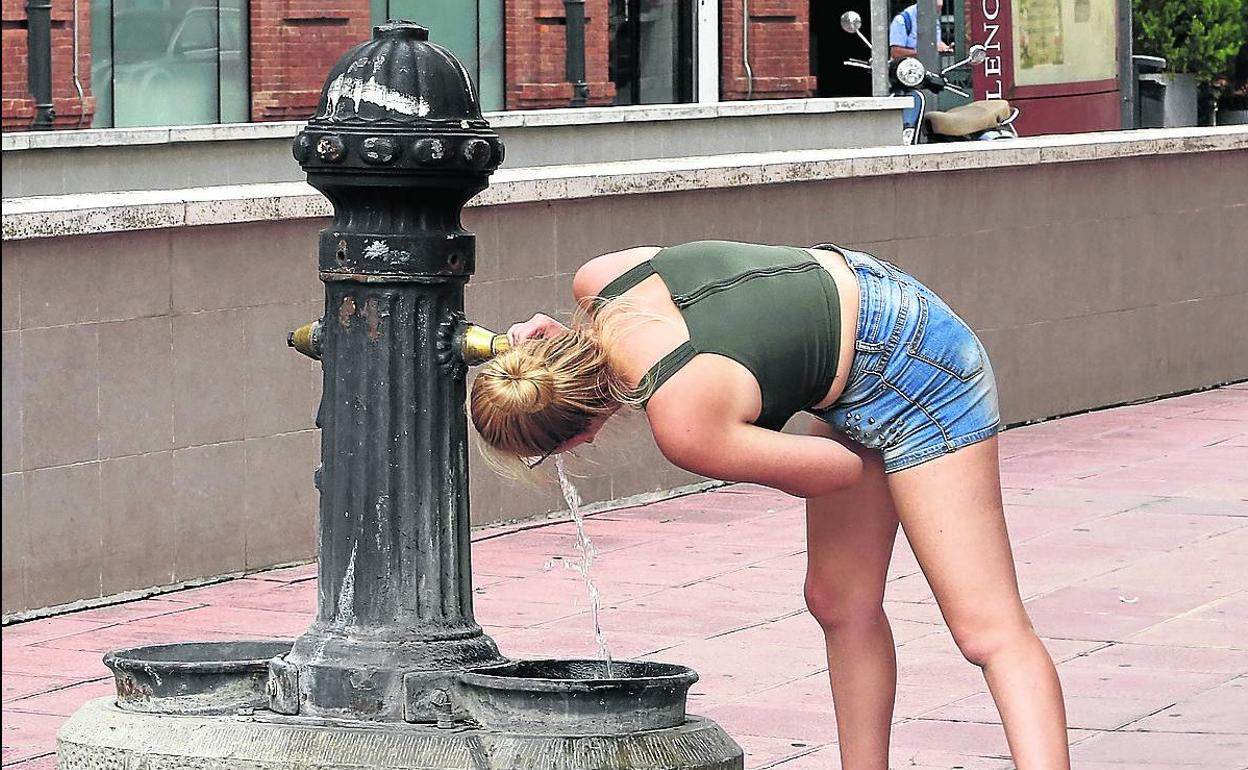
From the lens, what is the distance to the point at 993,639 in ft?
14.3

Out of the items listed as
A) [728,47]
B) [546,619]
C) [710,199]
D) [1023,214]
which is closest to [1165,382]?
[1023,214]

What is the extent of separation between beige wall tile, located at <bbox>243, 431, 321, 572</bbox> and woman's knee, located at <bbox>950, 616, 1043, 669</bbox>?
3892mm

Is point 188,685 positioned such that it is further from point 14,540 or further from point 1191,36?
point 1191,36

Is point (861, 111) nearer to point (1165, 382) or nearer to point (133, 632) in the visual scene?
point (1165, 382)

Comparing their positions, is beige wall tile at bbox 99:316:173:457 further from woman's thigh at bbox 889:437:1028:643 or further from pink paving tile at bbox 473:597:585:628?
woman's thigh at bbox 889:437:1028:643

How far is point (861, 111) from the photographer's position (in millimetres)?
21953

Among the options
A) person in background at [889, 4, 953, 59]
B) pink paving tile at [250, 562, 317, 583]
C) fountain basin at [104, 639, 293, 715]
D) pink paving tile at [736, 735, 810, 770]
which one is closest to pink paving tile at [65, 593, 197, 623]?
pink paving tile at [250, 562, 317, 583]

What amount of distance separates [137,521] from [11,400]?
0.61 metres

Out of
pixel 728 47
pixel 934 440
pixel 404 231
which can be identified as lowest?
pixel 934 440

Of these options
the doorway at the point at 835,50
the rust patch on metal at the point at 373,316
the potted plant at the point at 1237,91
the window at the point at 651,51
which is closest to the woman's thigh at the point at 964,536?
the rust patch on metal at the point at 373,316

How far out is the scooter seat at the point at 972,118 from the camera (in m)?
18.2

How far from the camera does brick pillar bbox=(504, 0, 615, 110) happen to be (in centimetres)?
2209

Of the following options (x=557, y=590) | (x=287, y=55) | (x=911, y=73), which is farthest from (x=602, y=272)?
(x=287, y=55)

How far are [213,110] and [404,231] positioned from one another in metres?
16.1
